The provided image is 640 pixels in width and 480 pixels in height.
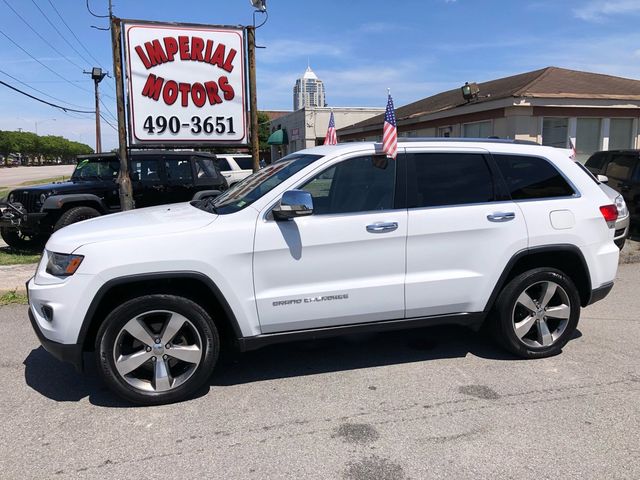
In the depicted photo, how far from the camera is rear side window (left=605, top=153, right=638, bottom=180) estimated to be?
10.4m

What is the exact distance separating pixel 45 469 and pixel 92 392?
1.02 m

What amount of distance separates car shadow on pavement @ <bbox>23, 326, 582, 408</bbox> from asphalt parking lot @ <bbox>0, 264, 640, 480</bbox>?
0.02m

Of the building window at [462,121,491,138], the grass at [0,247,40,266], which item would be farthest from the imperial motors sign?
→ the building window at [462,121,491,138]

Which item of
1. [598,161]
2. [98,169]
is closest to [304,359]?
[98,169]

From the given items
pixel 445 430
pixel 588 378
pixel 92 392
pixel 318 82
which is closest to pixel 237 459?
pixel 445 430

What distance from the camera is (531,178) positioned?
174 inches

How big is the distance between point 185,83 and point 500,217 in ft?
19.0

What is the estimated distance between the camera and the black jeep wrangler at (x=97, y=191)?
859cm

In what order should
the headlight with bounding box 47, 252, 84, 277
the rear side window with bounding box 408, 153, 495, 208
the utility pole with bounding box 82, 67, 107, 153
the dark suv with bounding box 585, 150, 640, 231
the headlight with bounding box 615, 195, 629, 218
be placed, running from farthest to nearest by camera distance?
the utility pole with bounding box 82, 67, 107, 153, the dark suv with bounding box 585, 150, 640, 231, the headlight with bounding box 615, 195, 629, 218, the rear side window with bounding box 408, 153, 495, 208, the headlight with bounding box 47, 252, 84, 277

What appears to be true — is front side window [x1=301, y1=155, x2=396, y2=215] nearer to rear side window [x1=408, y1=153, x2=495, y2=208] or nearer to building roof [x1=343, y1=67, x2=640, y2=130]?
rear side window [x1=408, y1=153, x2=495, y2=208]

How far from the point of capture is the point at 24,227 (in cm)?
859

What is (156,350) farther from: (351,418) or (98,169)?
(98,169)

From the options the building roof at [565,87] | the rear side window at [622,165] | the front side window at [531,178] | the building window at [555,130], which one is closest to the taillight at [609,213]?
the front side window at [531,178]

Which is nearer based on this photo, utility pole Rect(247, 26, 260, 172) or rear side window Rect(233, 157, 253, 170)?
utility pole Rect(247, 26, 260, 172)
